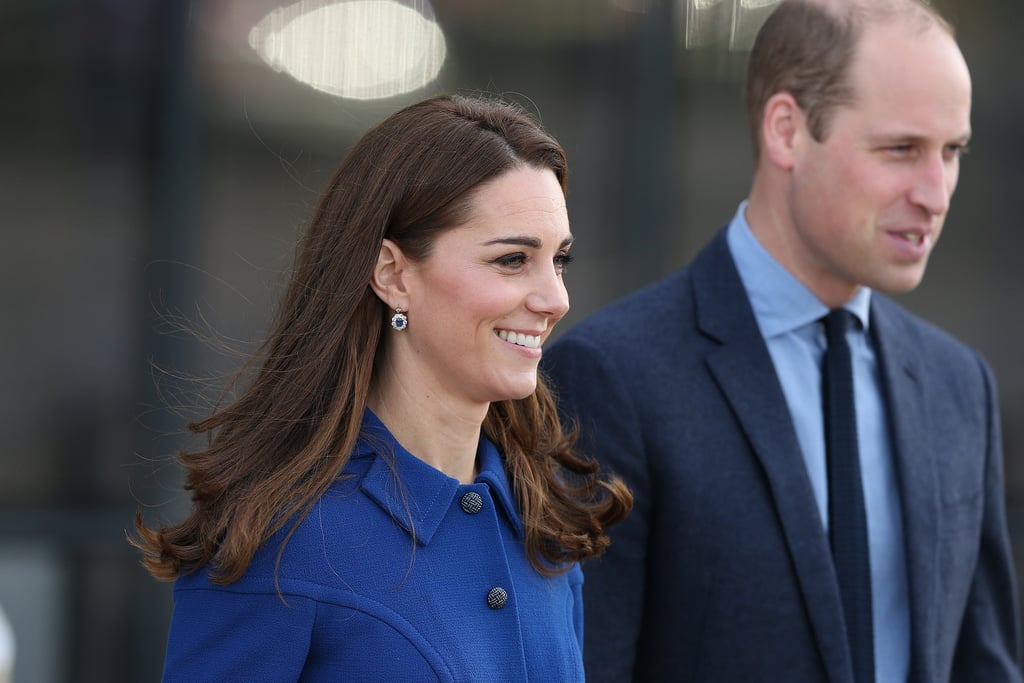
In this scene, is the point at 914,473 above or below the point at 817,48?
below

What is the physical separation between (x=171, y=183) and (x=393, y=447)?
3.12 meters

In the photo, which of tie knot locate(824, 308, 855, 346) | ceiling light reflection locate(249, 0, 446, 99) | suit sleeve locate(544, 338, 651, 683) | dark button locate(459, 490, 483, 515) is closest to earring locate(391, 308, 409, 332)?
dark button locate(459, 490, 483, 515)

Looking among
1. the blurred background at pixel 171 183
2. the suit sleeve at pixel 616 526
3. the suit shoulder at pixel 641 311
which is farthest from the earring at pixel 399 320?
the blurred background at pixel 171 183

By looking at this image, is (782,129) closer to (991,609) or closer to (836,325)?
(836,325)

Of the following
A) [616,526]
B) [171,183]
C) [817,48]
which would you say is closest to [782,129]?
[817,48]

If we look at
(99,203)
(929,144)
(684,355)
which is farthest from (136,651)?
(929,144)

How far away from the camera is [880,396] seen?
2809 mm

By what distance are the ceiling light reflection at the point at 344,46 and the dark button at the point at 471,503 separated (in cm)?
301

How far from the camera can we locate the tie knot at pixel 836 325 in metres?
2.75

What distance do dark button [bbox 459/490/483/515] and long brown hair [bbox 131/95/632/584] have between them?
12 centimetres

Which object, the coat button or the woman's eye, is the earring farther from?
the coat button

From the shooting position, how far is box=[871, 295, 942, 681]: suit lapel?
8.56ft

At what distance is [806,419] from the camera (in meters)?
2.68

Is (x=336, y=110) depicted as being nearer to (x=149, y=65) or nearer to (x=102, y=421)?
(x=149, y=65)
